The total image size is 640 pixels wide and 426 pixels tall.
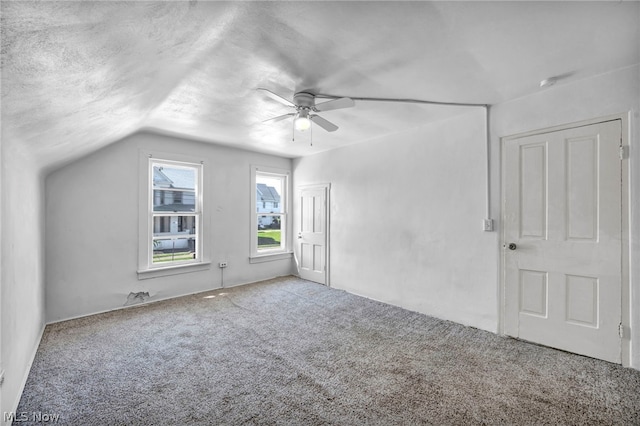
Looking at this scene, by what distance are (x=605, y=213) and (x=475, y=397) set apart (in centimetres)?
193

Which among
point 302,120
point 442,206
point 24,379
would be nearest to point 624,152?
point 442,206

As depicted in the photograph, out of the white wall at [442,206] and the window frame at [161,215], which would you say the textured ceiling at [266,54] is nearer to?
the white wall at [442,206]

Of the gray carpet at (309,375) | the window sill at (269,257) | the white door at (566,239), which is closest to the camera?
the gray carpet at (309,375)

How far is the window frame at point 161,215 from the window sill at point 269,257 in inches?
32.8

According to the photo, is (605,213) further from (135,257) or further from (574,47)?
(135,257)

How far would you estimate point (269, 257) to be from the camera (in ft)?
17.9

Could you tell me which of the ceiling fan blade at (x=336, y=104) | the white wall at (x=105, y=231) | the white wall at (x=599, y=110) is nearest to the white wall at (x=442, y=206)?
the white wall at (x=599, y=110)

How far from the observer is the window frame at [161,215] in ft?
13.2

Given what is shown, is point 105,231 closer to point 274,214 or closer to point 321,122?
point 274,214

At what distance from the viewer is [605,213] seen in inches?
95.9

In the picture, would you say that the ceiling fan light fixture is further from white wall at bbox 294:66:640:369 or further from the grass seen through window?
the grass seen through window

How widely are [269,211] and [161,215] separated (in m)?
1.96

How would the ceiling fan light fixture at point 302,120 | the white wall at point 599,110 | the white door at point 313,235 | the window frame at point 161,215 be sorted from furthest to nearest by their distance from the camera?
1. the white door at point 313,235
2. the window frame at point 161,215
3. the ceiling fan light fixture at point 302,120
4. the white wall at point 599,110

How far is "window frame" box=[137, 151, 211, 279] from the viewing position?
4035mm
